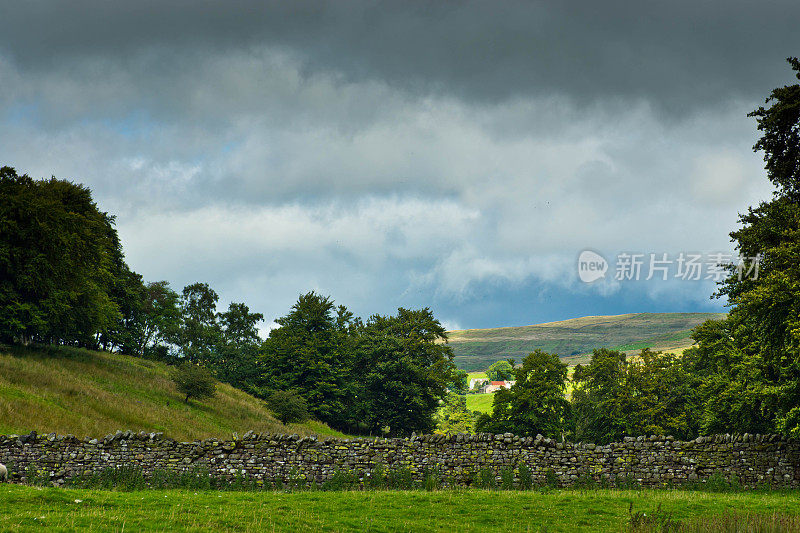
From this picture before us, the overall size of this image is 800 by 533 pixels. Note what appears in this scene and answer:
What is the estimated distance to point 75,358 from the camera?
163 feet

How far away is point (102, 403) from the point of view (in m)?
35.9

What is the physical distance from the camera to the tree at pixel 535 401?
51.2 metres

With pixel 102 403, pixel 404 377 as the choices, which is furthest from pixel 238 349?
pixel 102 403

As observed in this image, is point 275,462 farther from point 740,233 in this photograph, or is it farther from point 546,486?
point 740,233

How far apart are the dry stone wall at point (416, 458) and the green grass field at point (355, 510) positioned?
276cm

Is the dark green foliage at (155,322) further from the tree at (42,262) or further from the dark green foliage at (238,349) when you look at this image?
the tree at (42,262)

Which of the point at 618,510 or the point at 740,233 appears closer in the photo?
the point at 618,510

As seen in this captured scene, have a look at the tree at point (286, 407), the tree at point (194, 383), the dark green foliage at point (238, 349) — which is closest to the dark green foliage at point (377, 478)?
the tree at point (194, 383)

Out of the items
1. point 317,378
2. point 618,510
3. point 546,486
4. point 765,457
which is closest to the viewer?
point 618,510

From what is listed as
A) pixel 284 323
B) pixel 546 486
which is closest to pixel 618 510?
pixel 546 486

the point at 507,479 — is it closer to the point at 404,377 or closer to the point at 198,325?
the point at 404,377

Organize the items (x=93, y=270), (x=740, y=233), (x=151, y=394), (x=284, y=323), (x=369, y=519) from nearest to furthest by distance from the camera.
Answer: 1. (x=369, y=519)
2. (x=740, y=233)
3. (x=151, y=394)
4. (x=93, y=270)
5. (x=284, y=323)

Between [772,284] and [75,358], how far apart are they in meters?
51.9

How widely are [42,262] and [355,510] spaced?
41.6m
